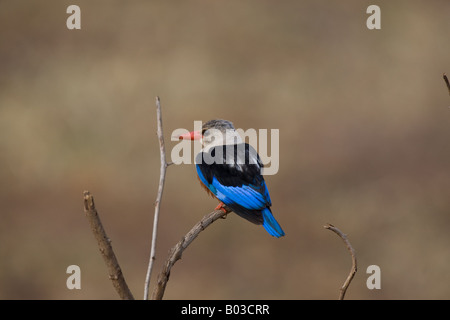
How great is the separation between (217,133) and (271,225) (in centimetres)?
49

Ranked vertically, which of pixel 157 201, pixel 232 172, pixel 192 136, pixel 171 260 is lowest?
pixel 171 260

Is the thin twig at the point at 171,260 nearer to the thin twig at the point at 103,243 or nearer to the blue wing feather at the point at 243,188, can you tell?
the thin twig at the point at 103,243

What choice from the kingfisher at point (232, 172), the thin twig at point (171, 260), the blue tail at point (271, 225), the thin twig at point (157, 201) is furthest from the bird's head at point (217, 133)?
the thin twig at point (157, 201)

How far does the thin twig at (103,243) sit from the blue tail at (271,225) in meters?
0.75

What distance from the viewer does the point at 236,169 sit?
2396 millimetres

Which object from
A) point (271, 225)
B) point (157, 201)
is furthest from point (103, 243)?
point (271, 225)

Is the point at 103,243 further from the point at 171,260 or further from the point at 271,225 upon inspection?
the point at 271,225

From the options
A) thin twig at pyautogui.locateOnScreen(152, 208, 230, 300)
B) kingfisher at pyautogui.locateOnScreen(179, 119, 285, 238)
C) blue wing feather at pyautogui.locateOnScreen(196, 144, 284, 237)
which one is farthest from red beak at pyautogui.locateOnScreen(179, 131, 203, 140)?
thin twig at pyautogui.locateOnScreen(152, 208, 230, 300)

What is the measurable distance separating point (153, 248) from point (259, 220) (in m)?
0.84

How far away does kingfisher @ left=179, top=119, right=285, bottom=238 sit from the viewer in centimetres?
226

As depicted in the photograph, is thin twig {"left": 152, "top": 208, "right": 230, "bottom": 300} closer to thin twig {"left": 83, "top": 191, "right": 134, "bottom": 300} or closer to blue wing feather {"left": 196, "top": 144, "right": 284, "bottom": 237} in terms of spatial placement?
thin twig {"left": 83, "top": 191, "right": 134, "bottom": 300}

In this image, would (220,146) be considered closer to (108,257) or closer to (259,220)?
(259,220)

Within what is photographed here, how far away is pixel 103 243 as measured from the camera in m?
1.54

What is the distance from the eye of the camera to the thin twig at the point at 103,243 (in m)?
1.50
